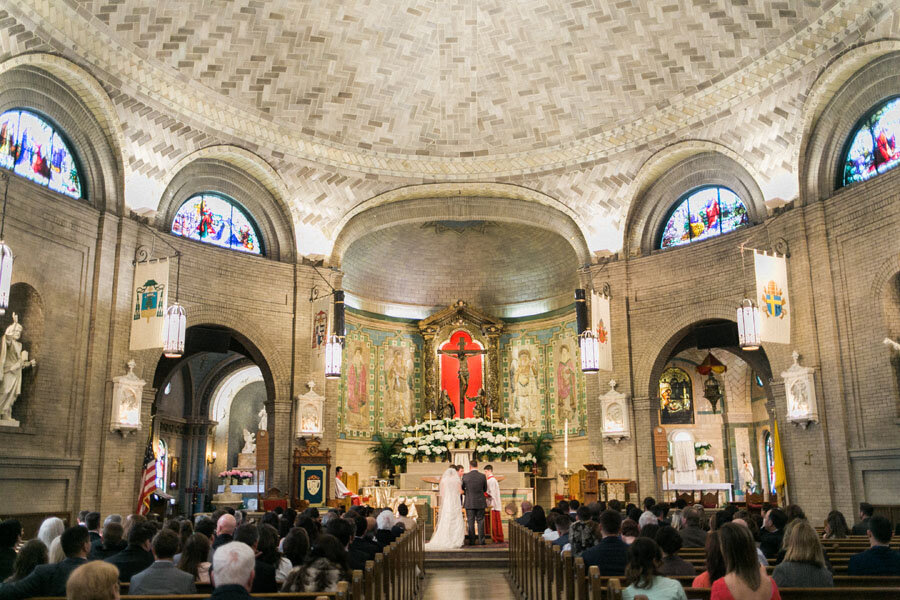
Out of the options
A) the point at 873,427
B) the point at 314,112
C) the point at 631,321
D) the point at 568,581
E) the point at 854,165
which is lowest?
the point at 568,581

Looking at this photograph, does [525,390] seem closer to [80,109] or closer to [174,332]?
[174,332]

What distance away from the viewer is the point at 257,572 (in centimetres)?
617

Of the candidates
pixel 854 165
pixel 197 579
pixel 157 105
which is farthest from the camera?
pixel 157 105

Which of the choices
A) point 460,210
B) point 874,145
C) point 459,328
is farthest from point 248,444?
point 874,145

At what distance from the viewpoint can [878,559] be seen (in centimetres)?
609

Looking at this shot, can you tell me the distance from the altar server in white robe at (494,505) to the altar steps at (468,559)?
1.73 metres

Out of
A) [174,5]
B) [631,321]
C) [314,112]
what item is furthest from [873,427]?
[174,5]

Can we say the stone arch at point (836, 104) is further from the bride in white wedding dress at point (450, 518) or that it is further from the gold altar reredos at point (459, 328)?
the gold altar reredos at point (459, 328)

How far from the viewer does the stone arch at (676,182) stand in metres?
18.7

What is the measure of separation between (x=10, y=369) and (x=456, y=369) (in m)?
14.6

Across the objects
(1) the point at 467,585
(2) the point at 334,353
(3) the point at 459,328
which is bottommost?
(1) the point at 467,585

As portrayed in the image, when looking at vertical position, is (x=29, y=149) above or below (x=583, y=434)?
above

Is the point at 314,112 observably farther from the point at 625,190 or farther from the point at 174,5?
the point at 625,190

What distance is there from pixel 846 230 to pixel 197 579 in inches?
550
